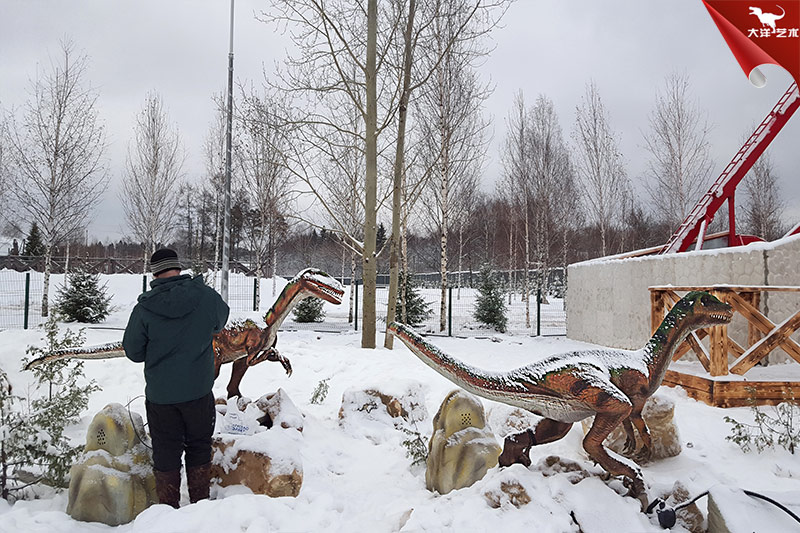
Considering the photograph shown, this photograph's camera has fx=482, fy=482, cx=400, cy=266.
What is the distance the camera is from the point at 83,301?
44.5ft

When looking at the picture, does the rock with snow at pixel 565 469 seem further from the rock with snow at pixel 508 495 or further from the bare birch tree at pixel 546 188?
the bare birch tree at pixel 546 188

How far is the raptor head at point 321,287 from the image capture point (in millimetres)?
4188

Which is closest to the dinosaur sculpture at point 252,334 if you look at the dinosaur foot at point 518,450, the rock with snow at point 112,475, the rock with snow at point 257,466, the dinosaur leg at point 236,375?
the dinosaur leg at point 236,375

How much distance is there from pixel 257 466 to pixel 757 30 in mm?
6690

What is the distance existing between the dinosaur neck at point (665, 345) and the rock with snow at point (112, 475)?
319 centimetres

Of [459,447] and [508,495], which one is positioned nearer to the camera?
[508,495]

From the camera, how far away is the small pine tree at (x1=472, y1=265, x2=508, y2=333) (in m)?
14.8

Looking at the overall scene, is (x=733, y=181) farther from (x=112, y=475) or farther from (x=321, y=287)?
(x=112, y=475)

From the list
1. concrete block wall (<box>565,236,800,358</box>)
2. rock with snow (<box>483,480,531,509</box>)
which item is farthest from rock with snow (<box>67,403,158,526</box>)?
concrete block wall (<box>565,236,800,358</box>)

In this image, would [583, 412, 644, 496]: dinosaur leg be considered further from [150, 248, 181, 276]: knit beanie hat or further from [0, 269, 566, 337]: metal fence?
[0, 269, 566, 337]: metal fence

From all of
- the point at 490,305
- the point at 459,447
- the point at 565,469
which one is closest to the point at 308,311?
the point at 490,305

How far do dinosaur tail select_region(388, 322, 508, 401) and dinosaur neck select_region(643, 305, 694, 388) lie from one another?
0.88 m

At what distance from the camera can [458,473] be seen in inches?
133

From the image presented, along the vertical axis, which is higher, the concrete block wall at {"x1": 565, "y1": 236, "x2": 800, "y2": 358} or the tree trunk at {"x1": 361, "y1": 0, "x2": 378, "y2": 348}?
the tree trunk at {"x1": 361, "y1": 0, "x2": 378, "y2": 348}
